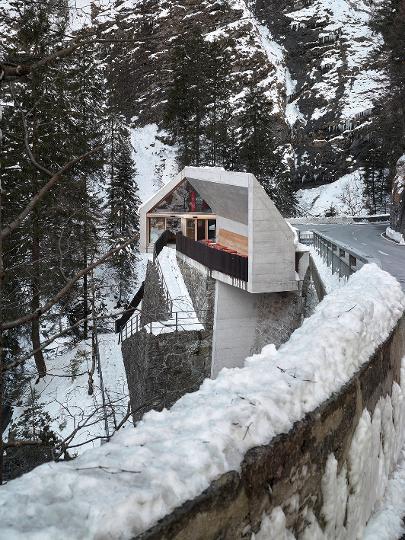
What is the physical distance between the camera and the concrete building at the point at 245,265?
555 inches

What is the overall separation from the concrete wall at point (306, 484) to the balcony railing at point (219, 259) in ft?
32.4

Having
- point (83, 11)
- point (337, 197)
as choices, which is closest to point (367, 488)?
point (83, 11)

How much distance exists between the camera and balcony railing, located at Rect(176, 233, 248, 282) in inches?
586

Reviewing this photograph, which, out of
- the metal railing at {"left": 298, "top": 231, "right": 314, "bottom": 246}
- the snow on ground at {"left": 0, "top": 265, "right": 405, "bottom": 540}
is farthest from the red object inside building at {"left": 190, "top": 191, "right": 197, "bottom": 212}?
the snow on ground at {"left": 0, "top": 265, "right": 405, "bottom": 540}

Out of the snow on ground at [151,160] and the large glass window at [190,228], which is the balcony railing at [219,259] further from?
the snow on ground at [151,160]

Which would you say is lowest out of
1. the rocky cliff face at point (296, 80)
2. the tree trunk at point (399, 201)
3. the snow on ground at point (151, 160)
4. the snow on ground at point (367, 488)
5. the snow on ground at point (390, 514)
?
the snow on ground at point (390, 514)

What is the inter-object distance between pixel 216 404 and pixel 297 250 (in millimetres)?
11674

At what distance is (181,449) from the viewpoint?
2.61 metres

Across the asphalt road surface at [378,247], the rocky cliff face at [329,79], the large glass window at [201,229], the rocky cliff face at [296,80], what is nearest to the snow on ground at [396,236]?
the asphalt road surface at [378,247]

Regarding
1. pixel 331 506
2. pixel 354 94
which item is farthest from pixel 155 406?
pixel 354 94

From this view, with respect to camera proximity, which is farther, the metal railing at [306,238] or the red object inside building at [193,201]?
the metal railing at [306,238]

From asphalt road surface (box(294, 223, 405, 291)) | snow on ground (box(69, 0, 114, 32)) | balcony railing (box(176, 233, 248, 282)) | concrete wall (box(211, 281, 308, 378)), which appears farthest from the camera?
concrete wall (box(211, 281, 308, 378))

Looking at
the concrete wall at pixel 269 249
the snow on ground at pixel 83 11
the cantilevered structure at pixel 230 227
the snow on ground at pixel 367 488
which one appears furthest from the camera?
the cantilevered structure at pixel 230 227

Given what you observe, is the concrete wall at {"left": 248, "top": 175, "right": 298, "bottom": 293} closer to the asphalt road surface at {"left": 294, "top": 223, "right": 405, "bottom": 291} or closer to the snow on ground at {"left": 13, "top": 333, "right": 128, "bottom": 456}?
the asphalt road surface at {"left": 294, "top": 223, "right": 405, "bottom": 291}
